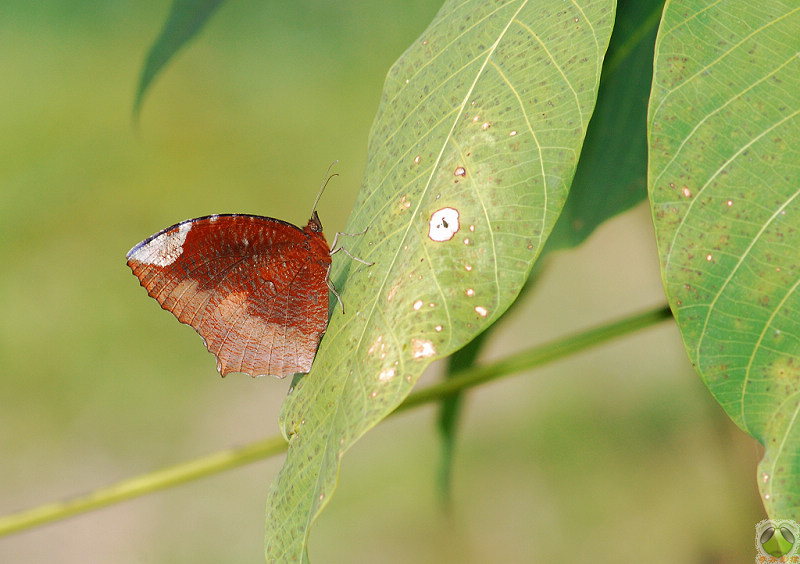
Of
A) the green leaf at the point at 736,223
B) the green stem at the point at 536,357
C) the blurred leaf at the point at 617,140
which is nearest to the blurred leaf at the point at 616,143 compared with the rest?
the blurred leaf at the point at 617,140

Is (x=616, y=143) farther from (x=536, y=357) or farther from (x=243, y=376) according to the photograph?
(x=243, y=376)

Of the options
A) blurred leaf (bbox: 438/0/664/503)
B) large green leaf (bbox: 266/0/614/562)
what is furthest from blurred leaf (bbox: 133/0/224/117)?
blurred leaf (bbox: 438/0/664/503)

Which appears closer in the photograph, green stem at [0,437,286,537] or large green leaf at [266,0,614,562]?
large green leaf at [266,0,614,562]

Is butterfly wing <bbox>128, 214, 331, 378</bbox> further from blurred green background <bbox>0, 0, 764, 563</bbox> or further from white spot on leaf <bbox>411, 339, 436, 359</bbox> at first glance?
blurred green background <bbox>0, 0, 764, 563</bbox>

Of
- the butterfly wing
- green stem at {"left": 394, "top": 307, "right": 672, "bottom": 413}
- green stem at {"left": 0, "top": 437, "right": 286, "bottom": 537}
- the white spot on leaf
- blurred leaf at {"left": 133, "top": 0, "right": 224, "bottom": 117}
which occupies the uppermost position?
blurred leaf at {"left": 133, "top": 0, "right": 224, "bottom": 117}

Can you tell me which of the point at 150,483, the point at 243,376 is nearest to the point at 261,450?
the point at 150,483

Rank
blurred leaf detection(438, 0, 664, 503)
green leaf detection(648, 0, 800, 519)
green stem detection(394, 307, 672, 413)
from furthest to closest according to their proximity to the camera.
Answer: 1. blurred leaf detection(438, 0, 664, 503)
2. green stem detection(394, 307, 672, 413)
3. green leaf detection(648, 0, 800, 519)
